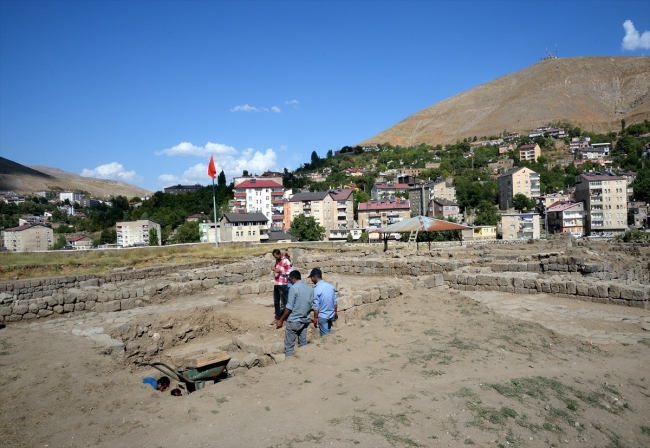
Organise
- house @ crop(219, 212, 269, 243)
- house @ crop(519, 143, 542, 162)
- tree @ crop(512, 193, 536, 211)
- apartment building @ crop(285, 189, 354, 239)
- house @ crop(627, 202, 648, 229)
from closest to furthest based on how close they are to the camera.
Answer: house @ crop(219, 212, 269, 243)
house @ crop(627, 202, 648, 229)
apartment building @ crop(285, 189, 354, 239)
tree @ crop(512, 193, 536, 211)
house @ crop(519, 143, 542, 162)

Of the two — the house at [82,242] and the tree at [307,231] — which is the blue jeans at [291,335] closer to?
the tree at [307,231]

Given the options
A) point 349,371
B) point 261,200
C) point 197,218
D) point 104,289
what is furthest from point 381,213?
point 349,371

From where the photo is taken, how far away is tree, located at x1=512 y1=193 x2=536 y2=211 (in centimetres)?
8612

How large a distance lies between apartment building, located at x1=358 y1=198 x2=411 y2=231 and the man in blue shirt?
Answer: 72051 mm

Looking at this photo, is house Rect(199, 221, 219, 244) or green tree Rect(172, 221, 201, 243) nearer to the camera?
house Rect(199, 221, 219, 244)

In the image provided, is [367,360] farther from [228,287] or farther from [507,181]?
[507,181]

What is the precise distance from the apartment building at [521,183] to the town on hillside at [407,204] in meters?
0.22

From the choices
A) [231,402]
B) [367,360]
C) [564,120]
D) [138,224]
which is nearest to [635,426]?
[367,360]

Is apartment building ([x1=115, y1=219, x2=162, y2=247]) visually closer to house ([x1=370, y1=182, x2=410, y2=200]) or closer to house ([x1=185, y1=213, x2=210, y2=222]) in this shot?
house ([x1=185, y1=213, x2=210, y2=222])

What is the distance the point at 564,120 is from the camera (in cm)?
19150

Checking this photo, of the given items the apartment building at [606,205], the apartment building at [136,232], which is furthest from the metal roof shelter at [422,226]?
the apartment building at [606,205]

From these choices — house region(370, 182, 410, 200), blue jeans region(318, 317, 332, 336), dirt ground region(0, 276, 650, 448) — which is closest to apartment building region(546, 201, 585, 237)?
house region(370, 182, 410, 200)

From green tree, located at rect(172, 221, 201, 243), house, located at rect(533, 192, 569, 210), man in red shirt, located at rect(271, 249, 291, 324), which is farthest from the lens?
house, located at rect(533, 192, 569, 210)

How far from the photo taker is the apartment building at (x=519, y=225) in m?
64.8
